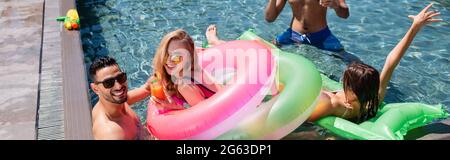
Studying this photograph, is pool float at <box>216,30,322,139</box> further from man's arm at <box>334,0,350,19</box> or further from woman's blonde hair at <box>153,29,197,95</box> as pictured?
man's arm at <box>334,0,350,19</box>

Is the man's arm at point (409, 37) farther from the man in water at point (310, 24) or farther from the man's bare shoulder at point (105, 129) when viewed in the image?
the man's bare shoulder at point (105, 129)

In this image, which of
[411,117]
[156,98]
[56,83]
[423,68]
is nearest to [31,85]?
[56,83]

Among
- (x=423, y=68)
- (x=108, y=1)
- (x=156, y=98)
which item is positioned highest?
(x=108, y=1)

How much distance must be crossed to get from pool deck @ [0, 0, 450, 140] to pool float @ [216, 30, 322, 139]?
0.48 metres

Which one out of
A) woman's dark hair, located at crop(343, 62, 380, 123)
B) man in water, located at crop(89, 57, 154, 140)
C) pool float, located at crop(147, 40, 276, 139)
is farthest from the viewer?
woman's dark hair, located at crop(343, 62, 380, 123)

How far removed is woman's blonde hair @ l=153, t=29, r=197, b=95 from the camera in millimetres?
3443

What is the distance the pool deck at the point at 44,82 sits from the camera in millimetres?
3834

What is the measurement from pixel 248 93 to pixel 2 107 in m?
2.26

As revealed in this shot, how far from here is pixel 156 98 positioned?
146 inches

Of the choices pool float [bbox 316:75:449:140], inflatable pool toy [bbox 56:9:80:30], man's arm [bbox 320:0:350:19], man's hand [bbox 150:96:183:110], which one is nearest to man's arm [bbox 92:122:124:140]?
man's hand [bbox 150:96:183:110]

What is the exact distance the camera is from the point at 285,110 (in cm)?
344

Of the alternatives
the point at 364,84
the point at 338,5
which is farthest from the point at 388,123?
the point at 338,5
